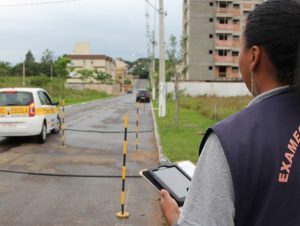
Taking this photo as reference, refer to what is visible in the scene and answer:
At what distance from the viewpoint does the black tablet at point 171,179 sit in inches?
93.7

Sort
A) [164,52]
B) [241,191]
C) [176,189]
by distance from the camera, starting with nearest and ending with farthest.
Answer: [241,191]
[176,189]
[164,52]

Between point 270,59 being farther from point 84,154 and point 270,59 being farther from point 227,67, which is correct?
point 227,67

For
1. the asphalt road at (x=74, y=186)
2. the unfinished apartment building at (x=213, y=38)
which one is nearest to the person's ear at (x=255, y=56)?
the asphalt road at (x=74, y=186)

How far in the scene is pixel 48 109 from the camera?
15250 millimetres

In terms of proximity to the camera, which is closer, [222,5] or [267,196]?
[267,196]

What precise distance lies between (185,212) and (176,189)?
0.89 metres

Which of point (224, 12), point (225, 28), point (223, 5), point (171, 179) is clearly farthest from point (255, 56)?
point (223, 5)

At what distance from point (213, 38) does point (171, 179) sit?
234 feet

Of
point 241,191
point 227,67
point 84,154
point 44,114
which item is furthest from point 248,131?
point 227,67

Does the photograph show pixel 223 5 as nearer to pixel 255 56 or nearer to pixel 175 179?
pixel 175 179

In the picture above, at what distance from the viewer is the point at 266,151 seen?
147cm

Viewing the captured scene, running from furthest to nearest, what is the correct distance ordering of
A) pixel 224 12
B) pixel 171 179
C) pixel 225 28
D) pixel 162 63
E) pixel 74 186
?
pixel 224 12 → pixel 225 28 → pixel 162 63 → pixel 74 186 → pixel 171 179

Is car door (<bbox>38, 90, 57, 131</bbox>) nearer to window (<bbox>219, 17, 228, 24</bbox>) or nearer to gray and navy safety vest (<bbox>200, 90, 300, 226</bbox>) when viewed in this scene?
gray and navy safety vest (<bbox>200, 90, 300, 226</bbox>)

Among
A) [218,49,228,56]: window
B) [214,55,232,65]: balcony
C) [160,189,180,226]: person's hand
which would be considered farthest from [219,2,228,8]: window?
[160,189,180,226]: person's hand
